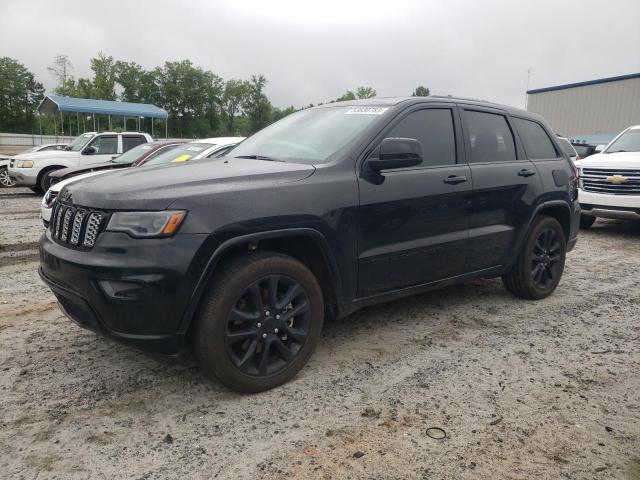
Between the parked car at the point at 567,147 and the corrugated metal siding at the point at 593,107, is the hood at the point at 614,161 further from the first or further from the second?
the corrugated metal siding at the point at 593,107

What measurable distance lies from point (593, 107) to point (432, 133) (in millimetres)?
29451

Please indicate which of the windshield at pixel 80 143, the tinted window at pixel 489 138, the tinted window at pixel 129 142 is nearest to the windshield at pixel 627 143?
the tinted window at pixel 489 138

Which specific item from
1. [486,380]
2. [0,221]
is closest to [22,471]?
[486,380]

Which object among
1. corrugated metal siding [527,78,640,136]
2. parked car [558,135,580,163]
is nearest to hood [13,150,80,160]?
parked car [558,135,580,163]

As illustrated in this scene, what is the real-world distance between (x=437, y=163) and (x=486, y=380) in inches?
62.8

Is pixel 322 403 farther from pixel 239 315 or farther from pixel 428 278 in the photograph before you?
pixel 428 278

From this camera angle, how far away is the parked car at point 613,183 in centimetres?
823

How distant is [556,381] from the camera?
10.7 ft

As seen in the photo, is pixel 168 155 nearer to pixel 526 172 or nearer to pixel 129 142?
pixel 129 142

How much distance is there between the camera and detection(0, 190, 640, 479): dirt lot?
243 centimetres

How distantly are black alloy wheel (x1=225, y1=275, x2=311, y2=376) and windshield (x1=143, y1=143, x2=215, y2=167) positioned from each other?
18.4 feet

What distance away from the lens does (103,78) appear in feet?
198

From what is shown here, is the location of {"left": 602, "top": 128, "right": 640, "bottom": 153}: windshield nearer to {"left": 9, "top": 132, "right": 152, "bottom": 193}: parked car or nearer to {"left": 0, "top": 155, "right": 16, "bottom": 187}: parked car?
{"left": 9, "top": 132, "right": 152, "bottom": 193}: parked car

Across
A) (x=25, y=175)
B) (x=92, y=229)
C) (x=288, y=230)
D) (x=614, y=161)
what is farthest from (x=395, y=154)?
(x=25, y=175)
